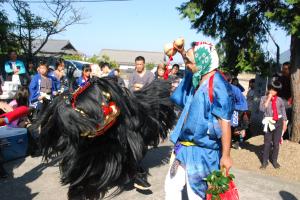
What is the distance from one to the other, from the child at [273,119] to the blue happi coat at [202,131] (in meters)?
3.83

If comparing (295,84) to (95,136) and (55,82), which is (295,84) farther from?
(95,136)

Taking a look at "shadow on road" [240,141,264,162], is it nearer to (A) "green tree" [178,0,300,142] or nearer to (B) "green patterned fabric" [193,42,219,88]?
(A) "green tree" [178,0,300,142]

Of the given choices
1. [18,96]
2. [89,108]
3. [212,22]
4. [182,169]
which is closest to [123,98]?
[89,108]

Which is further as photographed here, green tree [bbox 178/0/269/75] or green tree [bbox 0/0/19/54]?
green tree [bbox 0/0/19/54]

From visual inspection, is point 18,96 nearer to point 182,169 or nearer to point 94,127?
point 94,127

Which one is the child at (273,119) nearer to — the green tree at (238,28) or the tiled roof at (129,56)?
the green tree at (238,28)

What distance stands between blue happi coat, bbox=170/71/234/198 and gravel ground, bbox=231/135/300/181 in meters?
3.78

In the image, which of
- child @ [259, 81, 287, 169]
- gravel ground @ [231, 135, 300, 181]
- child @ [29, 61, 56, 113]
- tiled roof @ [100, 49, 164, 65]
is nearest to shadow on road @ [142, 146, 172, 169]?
gravel ground @ [231, 135, 300, 181]

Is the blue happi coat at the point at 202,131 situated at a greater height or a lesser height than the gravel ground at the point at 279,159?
greater

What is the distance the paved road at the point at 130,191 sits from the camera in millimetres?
4875

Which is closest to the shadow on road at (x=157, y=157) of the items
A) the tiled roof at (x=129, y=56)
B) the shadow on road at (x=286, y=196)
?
the shadow on road at (x=286, y=196)

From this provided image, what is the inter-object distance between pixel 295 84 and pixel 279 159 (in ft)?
5.22

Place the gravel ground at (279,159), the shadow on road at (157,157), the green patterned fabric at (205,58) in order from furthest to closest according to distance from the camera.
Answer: the gravel ground at (279,159) < the shadow on road at (157,157) < the green patterned fabric at (205,58)

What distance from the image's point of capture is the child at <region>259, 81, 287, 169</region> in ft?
22.5
